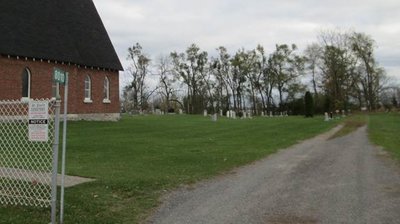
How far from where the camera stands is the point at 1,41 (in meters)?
28.4

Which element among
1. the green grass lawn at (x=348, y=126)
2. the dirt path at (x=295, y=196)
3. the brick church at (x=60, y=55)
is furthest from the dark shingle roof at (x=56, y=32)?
the dirt path at (x=295, y=196)

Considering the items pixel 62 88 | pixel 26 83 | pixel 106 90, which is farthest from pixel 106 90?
pixel 26 83

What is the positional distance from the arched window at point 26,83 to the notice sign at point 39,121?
83.0 ft

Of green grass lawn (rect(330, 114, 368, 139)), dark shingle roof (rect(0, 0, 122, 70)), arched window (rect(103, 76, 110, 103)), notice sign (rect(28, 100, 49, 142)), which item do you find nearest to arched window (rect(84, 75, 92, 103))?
dark shingle roof (rect(0, 0, 122, 70))

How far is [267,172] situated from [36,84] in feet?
75.2

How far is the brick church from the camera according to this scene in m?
29.4

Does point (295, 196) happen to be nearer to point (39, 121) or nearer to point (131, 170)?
point (131, 170)

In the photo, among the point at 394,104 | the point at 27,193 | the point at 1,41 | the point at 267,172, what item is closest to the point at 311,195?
the point at 267,172

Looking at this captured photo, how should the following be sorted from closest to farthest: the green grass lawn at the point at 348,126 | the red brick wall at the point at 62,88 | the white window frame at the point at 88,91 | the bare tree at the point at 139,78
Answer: the green grass lawn at the point at 348,126 → the red brick wall at the point at 62,88 → the white window frame at the point at 88,91 → the bare tree at the point at 139,78

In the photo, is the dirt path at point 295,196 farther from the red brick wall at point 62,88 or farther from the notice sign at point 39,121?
the red brick wall at point 62,88

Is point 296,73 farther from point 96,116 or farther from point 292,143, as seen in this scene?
point 292,143

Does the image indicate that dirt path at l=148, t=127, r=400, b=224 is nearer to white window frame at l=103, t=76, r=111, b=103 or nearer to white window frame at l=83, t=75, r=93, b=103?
white window frame at l=83, t=75, r=93, b=103

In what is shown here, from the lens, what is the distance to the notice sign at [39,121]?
21.4 feet

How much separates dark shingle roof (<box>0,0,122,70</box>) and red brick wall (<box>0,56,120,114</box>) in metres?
0.61
